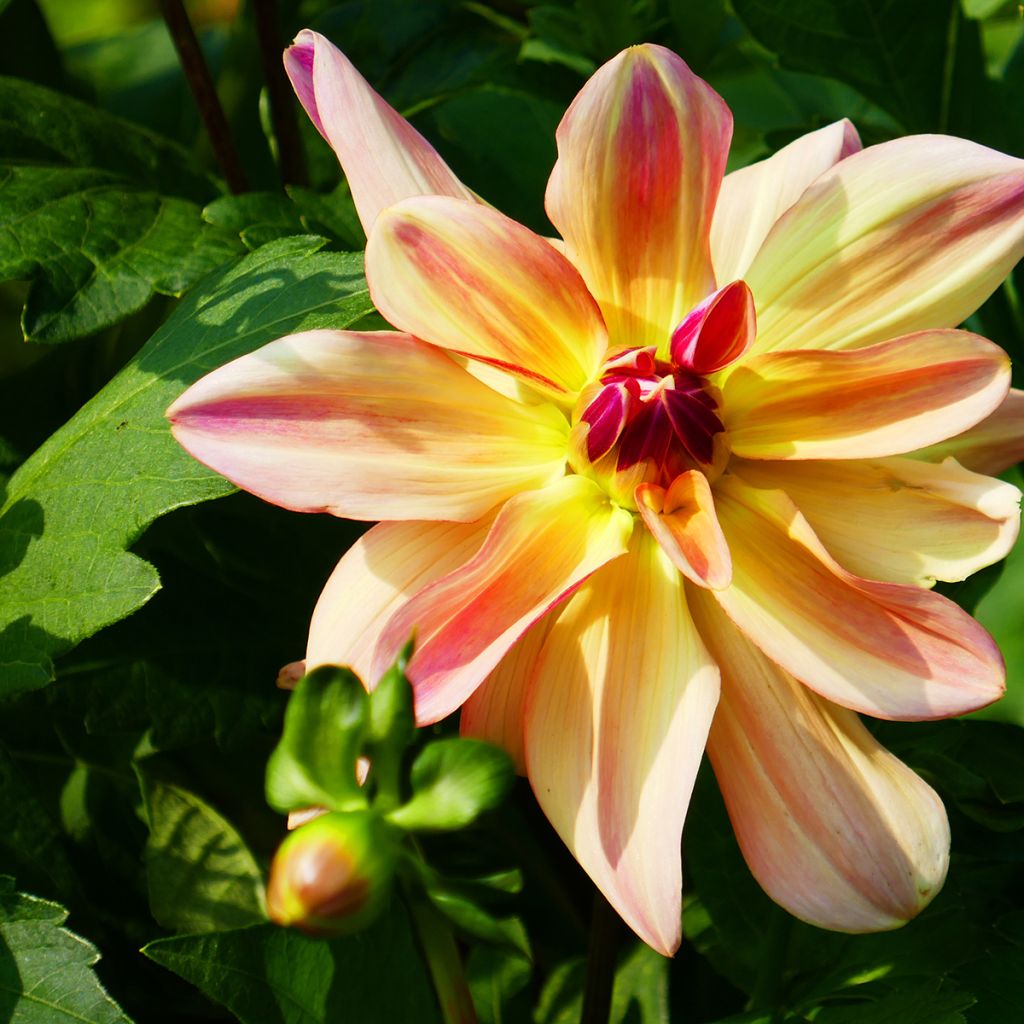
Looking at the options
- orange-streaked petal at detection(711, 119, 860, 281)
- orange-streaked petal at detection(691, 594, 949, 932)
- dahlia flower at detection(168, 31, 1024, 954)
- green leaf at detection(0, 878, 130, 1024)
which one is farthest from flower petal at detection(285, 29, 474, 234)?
green leaf at detection(0, 878, 130, 1024)

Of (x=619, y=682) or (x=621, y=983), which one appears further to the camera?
(x=621, y=983)

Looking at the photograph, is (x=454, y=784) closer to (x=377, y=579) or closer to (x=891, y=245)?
(x=377, y=579)

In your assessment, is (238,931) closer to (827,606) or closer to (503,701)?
(503,701)

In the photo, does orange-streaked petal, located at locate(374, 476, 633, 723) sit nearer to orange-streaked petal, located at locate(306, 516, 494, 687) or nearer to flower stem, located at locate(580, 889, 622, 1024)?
orange-streaked petal, located at locate(306, 516, 494, 687)

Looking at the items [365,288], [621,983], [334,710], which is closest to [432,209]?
[365,288]

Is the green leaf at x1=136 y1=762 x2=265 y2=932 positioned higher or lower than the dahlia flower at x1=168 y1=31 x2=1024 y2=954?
lower

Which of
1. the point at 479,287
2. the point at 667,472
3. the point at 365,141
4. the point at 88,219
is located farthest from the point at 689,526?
the point at 88,219

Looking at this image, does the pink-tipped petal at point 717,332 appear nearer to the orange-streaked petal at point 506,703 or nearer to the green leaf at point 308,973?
the orange-streaked petal at point 506,703
